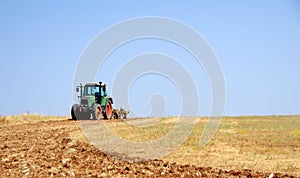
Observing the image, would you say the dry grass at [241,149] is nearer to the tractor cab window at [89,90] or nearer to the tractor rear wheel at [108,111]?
the tractor cab window at [89,90]

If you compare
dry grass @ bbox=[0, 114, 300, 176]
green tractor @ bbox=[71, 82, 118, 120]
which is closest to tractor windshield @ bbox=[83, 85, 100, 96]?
green tractor @ bbox=[71, 82, 118, 120]

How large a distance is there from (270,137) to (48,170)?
11.8 m

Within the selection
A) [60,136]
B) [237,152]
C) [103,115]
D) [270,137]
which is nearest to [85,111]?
[103,115]

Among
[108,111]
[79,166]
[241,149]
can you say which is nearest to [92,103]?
[108,111]

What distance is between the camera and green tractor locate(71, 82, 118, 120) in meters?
28.6

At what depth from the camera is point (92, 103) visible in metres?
29.4

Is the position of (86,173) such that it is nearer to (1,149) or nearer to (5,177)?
(5,177)

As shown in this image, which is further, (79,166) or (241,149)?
(241,149)

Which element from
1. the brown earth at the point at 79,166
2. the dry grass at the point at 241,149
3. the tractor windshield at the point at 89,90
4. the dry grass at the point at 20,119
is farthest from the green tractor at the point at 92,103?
the brown earth at the point at 79,166

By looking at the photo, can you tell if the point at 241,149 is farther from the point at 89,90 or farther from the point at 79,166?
the point at 89,90

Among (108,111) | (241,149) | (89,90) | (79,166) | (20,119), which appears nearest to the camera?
(79,166)

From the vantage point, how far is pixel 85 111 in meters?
28.8

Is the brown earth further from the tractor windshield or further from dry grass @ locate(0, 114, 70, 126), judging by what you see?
the tractor windshield

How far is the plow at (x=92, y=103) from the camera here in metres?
28.6
